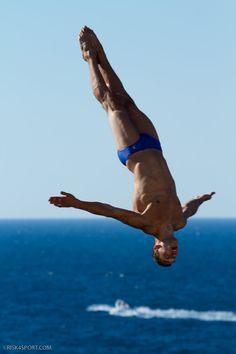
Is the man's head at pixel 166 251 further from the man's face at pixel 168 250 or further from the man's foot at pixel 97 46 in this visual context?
the man's foot at pixel 97 46

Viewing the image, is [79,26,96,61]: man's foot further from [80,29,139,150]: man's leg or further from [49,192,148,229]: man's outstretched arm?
[49,192,148,229]: man's outstretched arm

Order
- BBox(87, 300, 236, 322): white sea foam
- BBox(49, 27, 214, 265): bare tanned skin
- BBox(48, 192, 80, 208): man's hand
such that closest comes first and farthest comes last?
BBox(48, 192, 80, 208): man's hand, BBox(49, 27, 214, 265): bare tanned skin, BBox(87, 300, 236, 322): white sea foam

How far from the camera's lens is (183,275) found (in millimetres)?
193875

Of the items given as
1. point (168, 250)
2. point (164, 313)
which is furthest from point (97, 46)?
point (164, 313)

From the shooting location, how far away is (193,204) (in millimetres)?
21594

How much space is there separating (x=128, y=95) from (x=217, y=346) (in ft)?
359

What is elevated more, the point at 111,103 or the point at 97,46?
the point at 97,46

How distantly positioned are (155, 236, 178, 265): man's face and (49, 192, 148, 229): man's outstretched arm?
570 mm

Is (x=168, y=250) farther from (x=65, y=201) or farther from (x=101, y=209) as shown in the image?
(x=65, y=201)

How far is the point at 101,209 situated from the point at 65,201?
892mm

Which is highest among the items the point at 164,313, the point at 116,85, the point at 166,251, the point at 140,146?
the point at 164,313

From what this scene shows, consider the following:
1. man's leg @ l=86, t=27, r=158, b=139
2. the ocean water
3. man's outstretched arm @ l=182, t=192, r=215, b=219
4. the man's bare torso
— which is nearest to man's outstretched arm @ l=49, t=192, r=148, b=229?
the man's bare torso

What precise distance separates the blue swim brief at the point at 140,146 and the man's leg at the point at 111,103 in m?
0.09

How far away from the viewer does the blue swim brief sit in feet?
68.3
